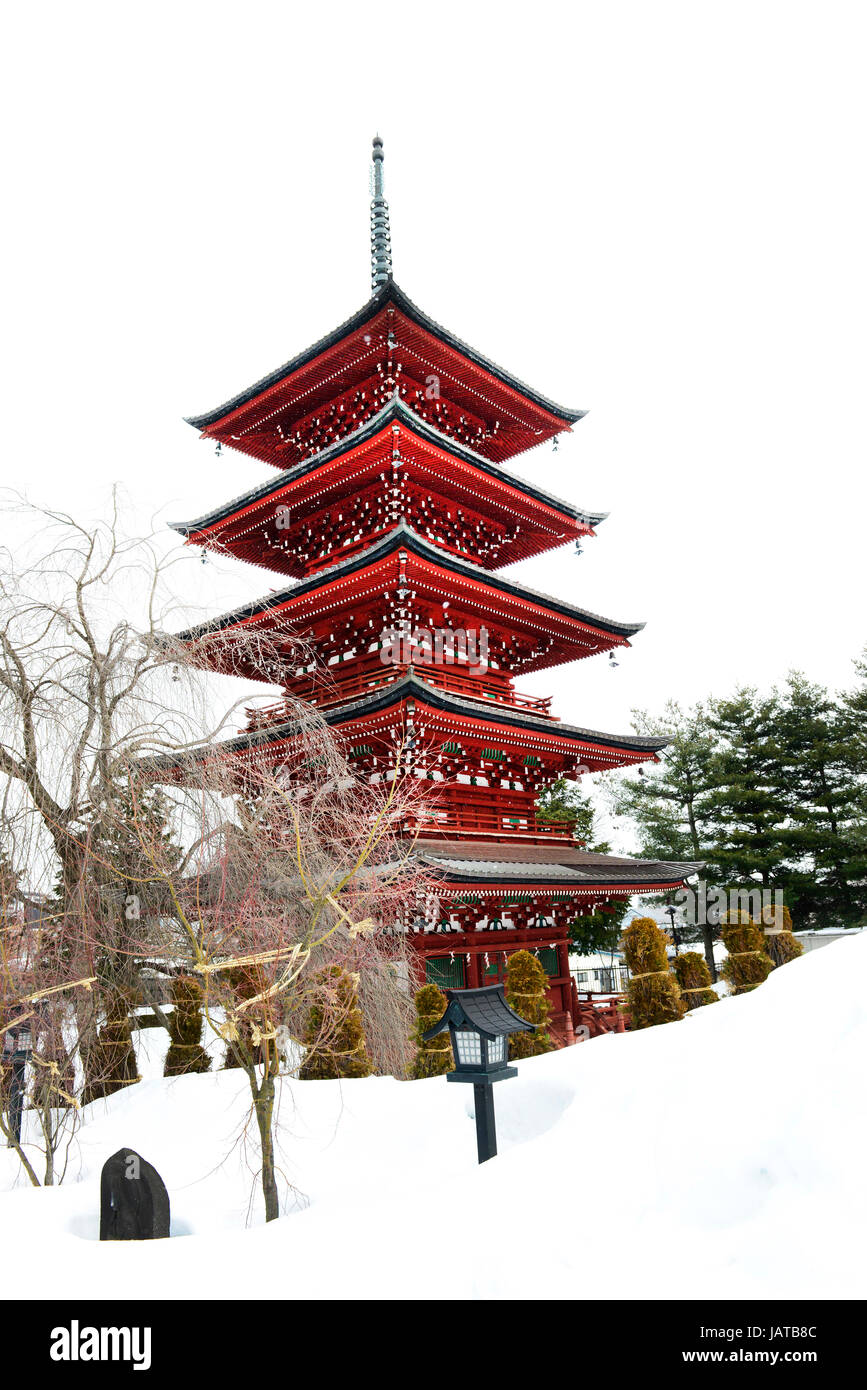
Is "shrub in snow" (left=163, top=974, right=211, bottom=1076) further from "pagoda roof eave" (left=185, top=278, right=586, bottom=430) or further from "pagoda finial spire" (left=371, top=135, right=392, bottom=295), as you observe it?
"pagoda finial spire" (left=371, top=135, right=392, bottom=295)

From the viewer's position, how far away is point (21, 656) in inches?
339

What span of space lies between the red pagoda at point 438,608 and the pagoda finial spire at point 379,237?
16.6 ft

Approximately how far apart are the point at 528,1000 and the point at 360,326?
1252cm

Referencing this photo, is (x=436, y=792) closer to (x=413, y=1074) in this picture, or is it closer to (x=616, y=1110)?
(x=413, y=1074)

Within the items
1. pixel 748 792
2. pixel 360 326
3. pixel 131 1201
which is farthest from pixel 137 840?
pixel 748 792

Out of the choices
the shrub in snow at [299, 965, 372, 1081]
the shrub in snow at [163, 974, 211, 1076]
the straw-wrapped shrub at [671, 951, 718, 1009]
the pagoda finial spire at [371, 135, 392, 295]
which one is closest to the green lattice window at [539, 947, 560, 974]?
the straw-wrapped shrub at [671, 951, 718, 1009]

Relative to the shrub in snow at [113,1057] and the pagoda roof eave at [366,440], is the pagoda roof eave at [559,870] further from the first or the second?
the pagoda roof eave at [366,440]

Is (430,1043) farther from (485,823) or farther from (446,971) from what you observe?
(485,823)

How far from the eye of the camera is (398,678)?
1443cm

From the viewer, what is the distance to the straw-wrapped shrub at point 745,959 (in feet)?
38.1

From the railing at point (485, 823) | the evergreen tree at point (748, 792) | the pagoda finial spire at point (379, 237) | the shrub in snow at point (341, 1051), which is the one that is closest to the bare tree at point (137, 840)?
the shrub in snow at point (341, 1051)

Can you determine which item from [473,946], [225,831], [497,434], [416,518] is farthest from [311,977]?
[497,434]

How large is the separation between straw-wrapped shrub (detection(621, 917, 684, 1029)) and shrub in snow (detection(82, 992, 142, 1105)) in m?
6.54

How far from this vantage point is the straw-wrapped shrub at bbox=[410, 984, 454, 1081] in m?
10.6
